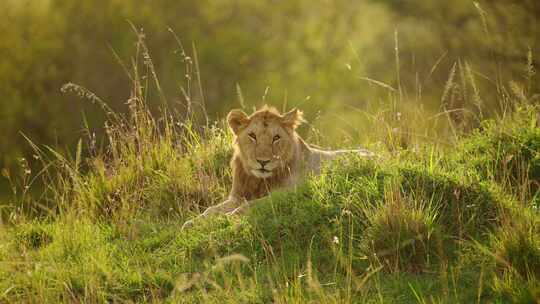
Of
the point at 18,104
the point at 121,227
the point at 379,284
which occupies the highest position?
the point at 379,284

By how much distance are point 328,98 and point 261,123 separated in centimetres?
1306

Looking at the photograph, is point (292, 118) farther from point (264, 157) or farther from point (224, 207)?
point (224, 207)

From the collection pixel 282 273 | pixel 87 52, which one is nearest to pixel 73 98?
pixel 87 52

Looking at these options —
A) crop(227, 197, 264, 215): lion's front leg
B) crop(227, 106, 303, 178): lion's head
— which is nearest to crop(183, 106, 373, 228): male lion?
crop(227, 106, 303, 178): lion's head

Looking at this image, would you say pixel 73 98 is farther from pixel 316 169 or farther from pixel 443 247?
pixel 443 247

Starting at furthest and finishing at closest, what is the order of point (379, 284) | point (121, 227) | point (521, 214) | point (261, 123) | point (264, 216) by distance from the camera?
point (261, 123), point (121, 227), point (264, 216), point (521, 214), point (379, 284)

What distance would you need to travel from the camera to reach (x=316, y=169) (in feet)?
24.1

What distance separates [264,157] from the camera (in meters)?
6.96

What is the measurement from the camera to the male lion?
23.0 feet

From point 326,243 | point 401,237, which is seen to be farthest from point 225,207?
point 401,237

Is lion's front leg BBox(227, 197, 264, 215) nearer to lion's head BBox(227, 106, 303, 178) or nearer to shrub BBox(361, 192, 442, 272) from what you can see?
lion's head BBox(227, 106, 303, 178)

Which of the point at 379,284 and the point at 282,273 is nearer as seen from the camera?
the point at 379,284

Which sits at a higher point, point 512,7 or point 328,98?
point 512,7

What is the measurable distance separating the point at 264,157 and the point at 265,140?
205mm
